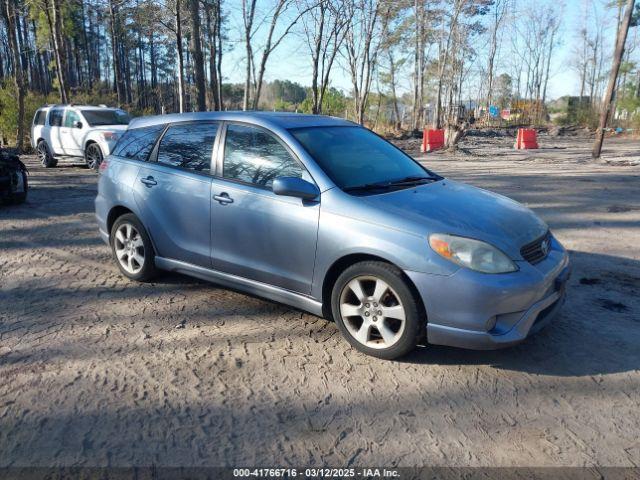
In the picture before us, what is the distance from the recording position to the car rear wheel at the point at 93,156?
45.4ft

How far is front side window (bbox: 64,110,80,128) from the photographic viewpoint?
1416cm

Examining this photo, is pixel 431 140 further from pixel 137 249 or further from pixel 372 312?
pixel 372 312

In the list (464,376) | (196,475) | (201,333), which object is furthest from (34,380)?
(464,376)

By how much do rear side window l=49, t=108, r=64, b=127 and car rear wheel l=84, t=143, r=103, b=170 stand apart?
58.5 inches

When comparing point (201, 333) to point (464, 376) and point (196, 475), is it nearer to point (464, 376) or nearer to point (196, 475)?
point (196, 475)

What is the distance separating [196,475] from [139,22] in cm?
2644

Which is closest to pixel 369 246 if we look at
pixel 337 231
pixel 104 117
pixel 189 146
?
pixel 337 231

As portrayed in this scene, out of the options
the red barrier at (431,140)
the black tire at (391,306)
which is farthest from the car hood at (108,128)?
the red barrier at (431,140)

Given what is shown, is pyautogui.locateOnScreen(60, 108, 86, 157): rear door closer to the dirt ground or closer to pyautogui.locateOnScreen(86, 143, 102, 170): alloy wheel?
pyautogui.locateOnScreen(86, 143, 102, 170): alloy wheel

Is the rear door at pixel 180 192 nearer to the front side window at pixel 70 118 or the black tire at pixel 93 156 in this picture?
the black tire at pixel 93 156

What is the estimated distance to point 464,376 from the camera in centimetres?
336

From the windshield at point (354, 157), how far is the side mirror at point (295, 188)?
0.22m

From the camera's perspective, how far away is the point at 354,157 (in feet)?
14.0

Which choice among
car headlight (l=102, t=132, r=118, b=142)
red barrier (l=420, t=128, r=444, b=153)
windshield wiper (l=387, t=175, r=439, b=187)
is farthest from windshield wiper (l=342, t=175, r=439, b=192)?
red barrier (l=420, t=128, r=444, b=153)
